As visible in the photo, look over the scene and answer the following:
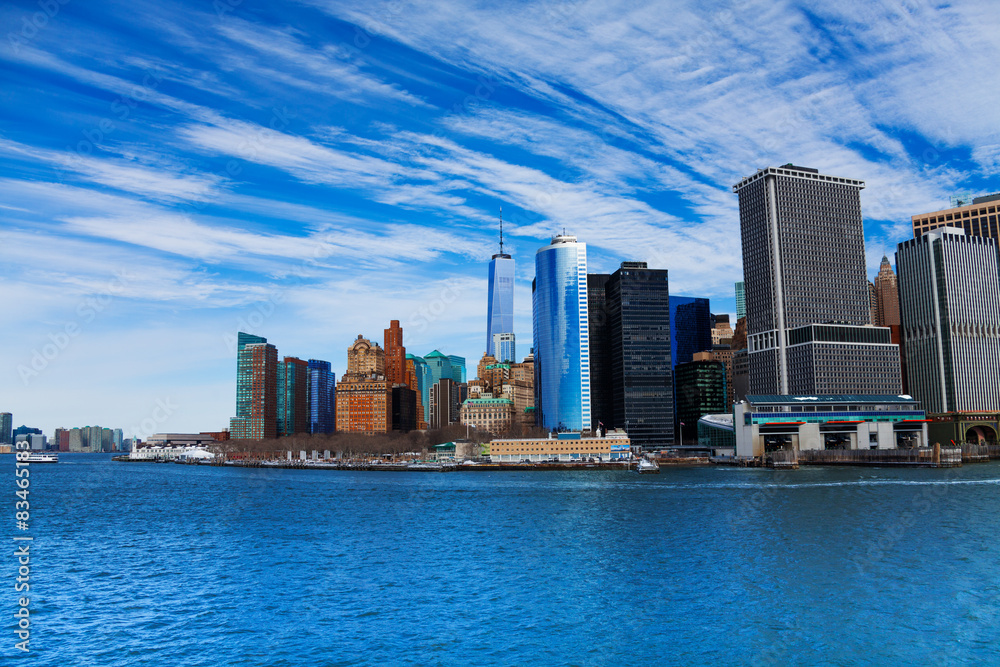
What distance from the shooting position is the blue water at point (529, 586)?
Result: 3612cm

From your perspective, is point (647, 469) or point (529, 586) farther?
point (647, 469)

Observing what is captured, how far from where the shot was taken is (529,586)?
160ft

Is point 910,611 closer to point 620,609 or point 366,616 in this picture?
point 620,609

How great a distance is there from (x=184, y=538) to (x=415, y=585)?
35416mm

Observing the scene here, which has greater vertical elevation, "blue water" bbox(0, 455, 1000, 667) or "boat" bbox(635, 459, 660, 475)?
"blue water" bbox(0, 455, 1000, 667)

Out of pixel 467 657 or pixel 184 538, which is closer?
pixel 467 657

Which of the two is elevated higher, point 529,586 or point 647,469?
point 529,586

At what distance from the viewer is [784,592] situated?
44.8 meters

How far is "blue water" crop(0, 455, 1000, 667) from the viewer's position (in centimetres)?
3612

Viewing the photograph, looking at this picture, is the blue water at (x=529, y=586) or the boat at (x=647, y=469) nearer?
the blue water at (x=529, y=586)

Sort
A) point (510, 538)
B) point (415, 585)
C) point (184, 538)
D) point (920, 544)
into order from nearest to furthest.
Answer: point (415, 585), point (920, 544), point (510, 538), point (184, 538)

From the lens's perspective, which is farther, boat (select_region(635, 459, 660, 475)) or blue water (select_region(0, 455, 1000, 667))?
boat (select_region(635, 459, 660, 475))

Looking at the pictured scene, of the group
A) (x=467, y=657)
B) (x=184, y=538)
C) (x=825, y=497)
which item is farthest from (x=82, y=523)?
(x=825, y=497)

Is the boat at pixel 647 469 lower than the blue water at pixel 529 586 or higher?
lower
